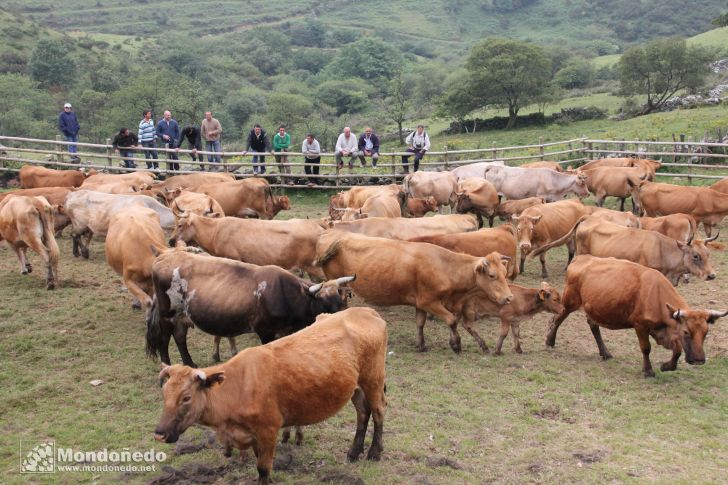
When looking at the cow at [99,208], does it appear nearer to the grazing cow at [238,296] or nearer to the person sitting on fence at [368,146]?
the grazing cow at [238,296]

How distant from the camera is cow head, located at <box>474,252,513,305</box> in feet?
31.5

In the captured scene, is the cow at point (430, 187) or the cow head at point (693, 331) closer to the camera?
the cow head at point (693, 331)

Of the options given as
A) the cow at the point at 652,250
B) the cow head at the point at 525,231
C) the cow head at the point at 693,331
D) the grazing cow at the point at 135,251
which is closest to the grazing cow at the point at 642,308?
the cow head at the point at 693,331

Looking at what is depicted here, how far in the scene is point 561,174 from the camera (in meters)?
18.0

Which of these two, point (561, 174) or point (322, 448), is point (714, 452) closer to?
A: point (322, 448)

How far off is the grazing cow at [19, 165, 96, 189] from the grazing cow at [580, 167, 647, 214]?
12052 millimetres

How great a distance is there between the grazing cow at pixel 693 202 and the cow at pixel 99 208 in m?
9.97

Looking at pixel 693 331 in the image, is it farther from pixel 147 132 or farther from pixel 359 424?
pixel 147 132

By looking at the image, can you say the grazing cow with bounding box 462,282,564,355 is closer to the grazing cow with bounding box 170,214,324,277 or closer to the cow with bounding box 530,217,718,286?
the cow with bounding box 530,217,718,286

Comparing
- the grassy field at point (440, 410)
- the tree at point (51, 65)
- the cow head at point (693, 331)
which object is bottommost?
the grassy field at point (440, 410)

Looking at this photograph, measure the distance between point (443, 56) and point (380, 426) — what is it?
350 ft

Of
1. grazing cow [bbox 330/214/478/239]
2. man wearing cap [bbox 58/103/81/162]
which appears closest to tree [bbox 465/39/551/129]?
man wearing cap [bbox 58/103/81/162]

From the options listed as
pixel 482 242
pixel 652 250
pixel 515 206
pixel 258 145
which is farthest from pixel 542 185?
pixel 258 145

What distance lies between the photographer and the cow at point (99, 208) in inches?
519
